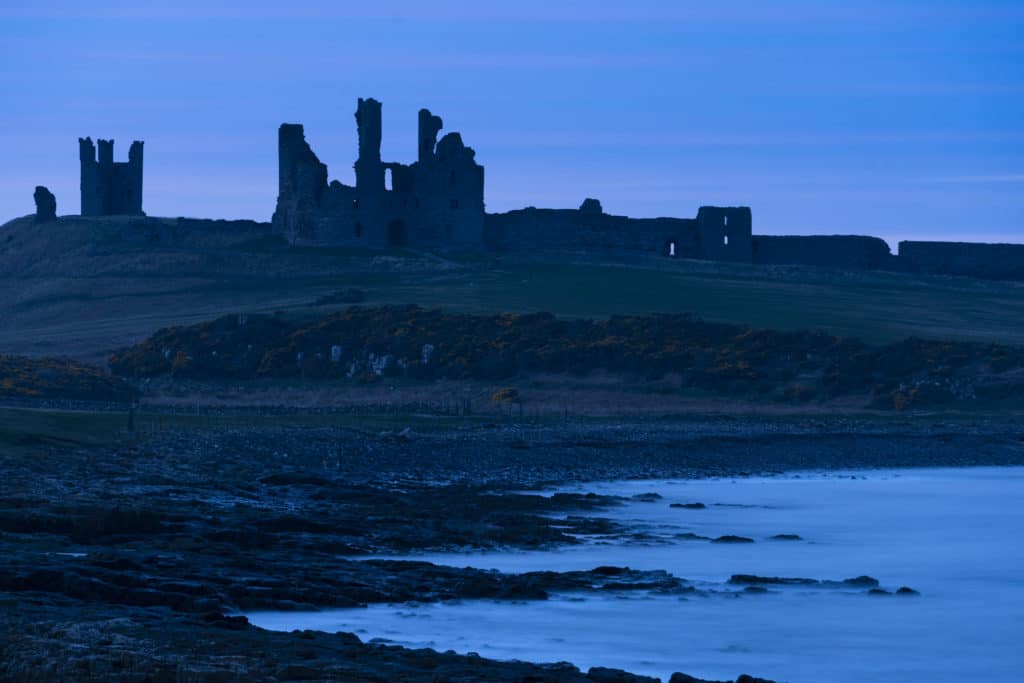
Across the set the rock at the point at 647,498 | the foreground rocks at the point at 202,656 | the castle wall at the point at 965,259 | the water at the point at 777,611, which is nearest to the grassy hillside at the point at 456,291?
the castle wall at the point at 965,259

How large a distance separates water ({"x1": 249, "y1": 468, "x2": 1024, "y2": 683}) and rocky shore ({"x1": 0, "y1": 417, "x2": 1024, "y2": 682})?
0.70m

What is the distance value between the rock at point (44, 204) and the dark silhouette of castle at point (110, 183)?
67.9 inches

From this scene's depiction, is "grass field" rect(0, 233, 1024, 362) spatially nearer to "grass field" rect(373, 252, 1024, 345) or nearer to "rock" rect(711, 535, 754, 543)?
"grass field" rect(373, 252, 1024, 345)

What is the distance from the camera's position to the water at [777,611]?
15102mm

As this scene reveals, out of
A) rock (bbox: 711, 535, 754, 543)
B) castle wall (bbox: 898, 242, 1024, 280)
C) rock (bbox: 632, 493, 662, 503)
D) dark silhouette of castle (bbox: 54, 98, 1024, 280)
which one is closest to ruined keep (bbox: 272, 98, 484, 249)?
dark silhouette of castle (bbox: 54, 98, 1024, 280)

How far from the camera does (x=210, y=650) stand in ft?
41.0

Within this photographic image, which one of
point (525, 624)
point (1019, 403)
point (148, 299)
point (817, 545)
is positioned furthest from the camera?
point (148, 299)

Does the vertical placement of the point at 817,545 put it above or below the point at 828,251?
below

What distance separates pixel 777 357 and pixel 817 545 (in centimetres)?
2745

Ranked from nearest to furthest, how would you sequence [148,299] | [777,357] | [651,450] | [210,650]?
[210,650], [651,450], [777,357], [148,299]

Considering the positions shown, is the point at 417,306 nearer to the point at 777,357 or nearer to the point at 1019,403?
the point at 777,357

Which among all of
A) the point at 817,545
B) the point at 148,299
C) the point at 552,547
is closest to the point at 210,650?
the point at 552,547

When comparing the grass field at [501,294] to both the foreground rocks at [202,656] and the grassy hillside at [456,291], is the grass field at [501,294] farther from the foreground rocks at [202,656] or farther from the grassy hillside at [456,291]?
the foreground rocks at [202,656]

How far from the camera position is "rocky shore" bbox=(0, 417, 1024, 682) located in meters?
12.6
